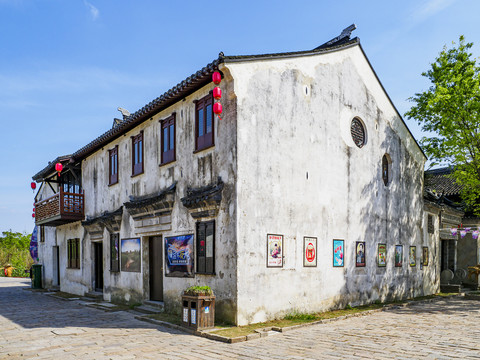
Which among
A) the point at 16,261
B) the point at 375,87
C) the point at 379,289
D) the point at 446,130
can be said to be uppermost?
the point at 375,87

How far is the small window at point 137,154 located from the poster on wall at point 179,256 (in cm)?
313

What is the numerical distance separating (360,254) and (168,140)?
22.9ft

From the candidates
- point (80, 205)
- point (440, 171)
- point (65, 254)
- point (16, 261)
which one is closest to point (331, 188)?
point (80, 205)

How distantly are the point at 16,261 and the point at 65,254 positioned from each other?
19.9 meters

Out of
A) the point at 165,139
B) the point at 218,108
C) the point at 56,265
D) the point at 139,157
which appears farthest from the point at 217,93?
the point at 56,265

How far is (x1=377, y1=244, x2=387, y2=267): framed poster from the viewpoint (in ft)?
46.8

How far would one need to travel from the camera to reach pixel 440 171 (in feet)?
90.5

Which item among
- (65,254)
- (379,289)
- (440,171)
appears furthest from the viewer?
(440,171)

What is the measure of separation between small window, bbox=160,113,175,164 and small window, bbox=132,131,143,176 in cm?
150

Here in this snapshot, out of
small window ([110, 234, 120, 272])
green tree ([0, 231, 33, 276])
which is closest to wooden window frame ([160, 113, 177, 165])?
small window ([110, 234, 120, 272])

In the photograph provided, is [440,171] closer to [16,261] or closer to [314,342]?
[314,342]

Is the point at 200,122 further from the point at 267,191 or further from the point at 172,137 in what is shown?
the point at 267,191

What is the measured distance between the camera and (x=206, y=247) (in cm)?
1063

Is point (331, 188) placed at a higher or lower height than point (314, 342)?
A: higher
